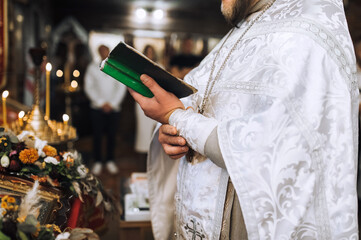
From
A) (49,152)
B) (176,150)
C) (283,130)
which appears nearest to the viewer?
(283,130)

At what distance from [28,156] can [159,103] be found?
63cm

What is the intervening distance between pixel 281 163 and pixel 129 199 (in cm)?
155

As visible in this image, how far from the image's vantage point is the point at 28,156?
59.8 inches

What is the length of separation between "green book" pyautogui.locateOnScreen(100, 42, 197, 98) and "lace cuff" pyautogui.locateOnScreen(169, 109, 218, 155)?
0.10 meters

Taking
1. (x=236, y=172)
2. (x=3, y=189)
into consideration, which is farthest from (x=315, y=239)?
(x=3, y=189)

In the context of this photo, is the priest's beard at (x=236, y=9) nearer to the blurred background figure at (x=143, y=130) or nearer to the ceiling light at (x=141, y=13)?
the blurred background figure at (x=143, y=130)

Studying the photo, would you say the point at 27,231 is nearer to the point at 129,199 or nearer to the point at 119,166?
the point at 129,199

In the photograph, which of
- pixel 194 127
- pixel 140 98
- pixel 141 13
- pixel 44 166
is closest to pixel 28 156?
pixel 44 166

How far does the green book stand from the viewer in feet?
3.70

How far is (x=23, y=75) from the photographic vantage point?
18.6 ft

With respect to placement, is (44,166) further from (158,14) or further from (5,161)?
(158,14)

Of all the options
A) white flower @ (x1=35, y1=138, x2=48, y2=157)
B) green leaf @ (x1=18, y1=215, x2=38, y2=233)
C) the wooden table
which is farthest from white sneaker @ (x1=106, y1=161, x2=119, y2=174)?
green leaf @ (x1=18, y1=215, x2=38, y2=233)

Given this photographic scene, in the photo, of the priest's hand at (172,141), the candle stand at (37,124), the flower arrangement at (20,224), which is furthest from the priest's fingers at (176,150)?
the candle stand at (37,124)

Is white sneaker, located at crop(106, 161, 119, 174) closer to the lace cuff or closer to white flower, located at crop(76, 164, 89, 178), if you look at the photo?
white flower, located at crop(76, 164, 89, 178)
